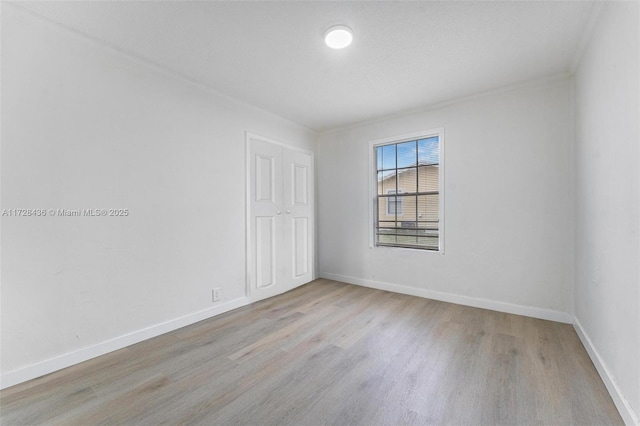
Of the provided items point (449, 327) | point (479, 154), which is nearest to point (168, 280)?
point (449, 327)

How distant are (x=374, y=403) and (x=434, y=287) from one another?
2.12 metres

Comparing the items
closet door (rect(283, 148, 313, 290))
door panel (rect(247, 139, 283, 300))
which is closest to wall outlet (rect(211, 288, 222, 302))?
door panel (rect(247, 139, 283, 300))

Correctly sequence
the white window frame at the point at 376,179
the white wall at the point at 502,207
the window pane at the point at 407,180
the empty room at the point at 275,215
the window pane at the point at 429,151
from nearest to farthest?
the empty room at the point at 275,215, the white wall at the point at 502,207, the white window frame at the point at 376,179, the window pane at the point at 429,151, the window pane at the point at 407,180

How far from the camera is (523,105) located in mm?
2754

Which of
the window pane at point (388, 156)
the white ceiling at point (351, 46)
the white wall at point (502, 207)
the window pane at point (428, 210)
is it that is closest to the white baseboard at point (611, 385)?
the white wall at point (502, 207)

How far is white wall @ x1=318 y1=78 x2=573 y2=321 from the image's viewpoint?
261 cm

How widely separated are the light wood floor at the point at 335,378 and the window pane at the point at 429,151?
75.0 inches

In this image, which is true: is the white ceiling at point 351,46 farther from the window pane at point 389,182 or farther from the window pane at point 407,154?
the window pane at point 389,182

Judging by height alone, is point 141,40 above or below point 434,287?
above

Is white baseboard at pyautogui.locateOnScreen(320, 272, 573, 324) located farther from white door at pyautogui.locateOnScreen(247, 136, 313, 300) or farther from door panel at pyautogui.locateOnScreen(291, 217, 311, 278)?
white door at pyautogui.locateOnScreen(247, 136, 313, 300)

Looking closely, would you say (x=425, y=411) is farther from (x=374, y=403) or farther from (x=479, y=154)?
(x=479, y=154)

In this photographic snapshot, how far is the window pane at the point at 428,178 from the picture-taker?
3.36 m

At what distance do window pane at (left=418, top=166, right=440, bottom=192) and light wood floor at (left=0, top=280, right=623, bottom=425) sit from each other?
159cm

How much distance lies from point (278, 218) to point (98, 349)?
2.19 metres
